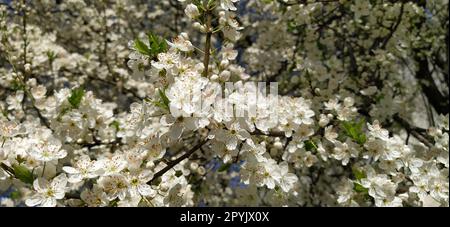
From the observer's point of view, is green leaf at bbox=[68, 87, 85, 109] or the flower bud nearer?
the flower bud

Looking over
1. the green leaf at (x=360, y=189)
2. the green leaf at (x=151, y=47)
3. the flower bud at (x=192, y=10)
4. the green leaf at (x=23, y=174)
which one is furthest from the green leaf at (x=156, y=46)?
the green leaf at (x=360, y=189)

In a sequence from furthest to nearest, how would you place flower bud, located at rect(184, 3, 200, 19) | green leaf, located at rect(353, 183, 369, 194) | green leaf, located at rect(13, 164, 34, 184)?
green leaf, located at rect(353, 183, 369, 194) < flower bud, located at rect(184, 3, 200, 19) < green leaf, located at rect(13, 164, 34, 184)

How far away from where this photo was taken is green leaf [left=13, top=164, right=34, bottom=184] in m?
2.39

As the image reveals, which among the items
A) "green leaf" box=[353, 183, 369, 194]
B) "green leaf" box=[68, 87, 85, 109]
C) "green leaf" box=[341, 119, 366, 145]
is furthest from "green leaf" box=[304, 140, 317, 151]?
"green leaf" box=[68, 87, 85, 109]

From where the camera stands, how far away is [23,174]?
2396 mm

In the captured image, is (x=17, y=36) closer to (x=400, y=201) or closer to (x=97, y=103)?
(x=97, y=103)

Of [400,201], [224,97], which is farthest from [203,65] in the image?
[400,201]

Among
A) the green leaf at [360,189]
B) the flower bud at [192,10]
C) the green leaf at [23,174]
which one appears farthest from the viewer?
the green leaf at [360,189]

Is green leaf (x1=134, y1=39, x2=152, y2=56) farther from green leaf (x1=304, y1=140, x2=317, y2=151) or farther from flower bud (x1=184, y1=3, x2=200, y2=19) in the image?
green leaf (x1=304, y1=140, x2=317, y2=151)

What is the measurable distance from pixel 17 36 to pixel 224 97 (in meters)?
3.89

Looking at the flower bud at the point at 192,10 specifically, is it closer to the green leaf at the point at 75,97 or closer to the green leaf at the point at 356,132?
the green leaf at the point at 75,97

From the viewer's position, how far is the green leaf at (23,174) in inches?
94.1

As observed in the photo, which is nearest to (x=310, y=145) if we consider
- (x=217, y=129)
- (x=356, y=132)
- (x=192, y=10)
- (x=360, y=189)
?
(x=356, y=132)

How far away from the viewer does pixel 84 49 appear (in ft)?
25.1
